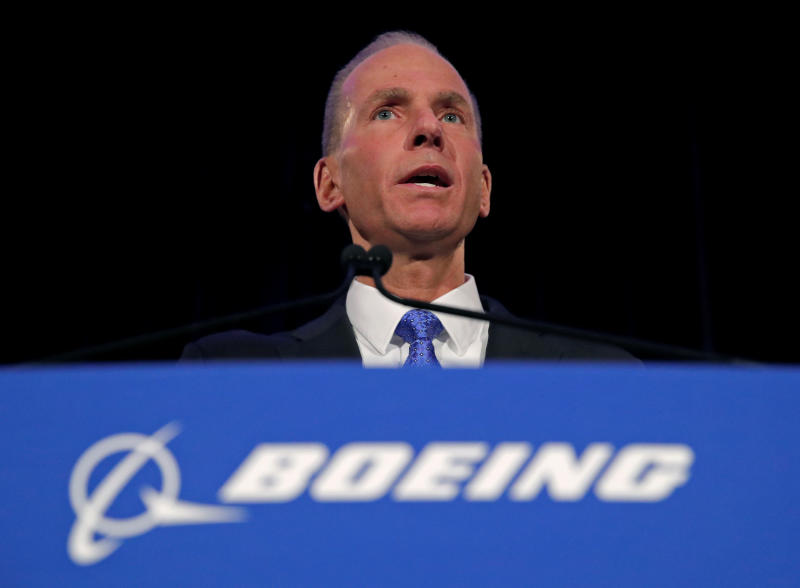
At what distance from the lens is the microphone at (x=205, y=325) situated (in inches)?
22.8

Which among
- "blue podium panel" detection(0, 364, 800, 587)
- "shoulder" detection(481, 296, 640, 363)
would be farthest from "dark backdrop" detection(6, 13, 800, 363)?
"blue podium panel" detection(0, 364, 800, 587)

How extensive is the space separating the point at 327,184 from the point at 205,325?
72cm

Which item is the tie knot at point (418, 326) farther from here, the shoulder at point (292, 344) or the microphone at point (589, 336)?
the microphone at point (589, 336)

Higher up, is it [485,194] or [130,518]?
[485,194]

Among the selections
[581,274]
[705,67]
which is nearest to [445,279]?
[705,67]

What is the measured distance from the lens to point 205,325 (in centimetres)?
62

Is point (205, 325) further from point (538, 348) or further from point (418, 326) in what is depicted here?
point (538, 348)

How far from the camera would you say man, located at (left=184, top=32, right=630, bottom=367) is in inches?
43.9

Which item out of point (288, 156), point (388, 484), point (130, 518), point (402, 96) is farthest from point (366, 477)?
point (288, 156)

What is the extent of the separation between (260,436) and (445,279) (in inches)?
32.2

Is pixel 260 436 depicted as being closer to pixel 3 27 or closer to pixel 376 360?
pixel 376 360

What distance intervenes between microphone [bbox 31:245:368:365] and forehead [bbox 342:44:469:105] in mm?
622

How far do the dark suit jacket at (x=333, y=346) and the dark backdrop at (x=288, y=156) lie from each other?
0.93 meters

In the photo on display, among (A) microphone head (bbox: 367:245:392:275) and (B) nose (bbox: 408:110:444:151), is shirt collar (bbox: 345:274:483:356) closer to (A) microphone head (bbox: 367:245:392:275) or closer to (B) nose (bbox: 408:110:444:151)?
(B) nose (bbox: 408:110:444:151)
